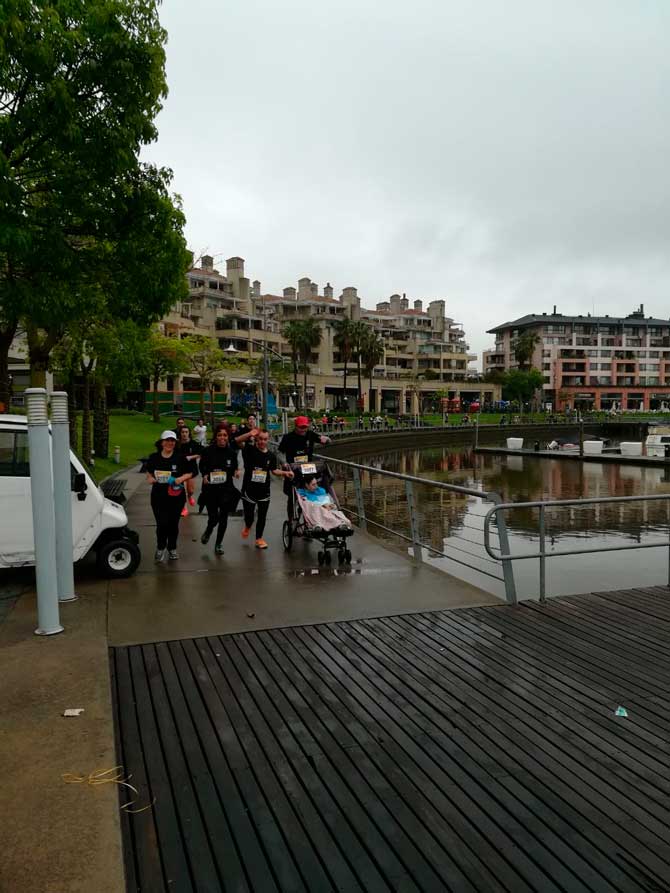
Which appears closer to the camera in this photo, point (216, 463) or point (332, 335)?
point (216, 463)

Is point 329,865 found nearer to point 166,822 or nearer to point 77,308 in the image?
point 166,822

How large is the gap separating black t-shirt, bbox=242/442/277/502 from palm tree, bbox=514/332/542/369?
375 ft

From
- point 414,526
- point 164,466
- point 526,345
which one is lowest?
point 414,526

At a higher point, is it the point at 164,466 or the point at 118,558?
the point at 164,466

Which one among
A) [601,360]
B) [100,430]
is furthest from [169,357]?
[601,360]

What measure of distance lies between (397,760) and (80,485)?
15.8ft

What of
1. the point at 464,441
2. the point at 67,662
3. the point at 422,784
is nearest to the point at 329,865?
the point at 422,784

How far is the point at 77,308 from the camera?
1191 cm

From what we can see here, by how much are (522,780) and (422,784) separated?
53 cm

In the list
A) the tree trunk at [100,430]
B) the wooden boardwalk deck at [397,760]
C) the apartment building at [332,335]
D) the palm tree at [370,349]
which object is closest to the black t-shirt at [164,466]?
the wooden boardwalk deck at [397,760]

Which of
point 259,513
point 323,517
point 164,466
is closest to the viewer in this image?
point 164,466

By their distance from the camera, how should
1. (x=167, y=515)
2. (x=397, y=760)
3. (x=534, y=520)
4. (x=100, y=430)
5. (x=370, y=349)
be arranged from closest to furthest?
(x=397, y=760) < (x=167, y=515) < (x=534, y=520) < (x=100, y=430) < (x=370, y=349)

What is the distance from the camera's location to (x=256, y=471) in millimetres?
9203

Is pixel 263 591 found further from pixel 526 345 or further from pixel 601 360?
pixel 601 360
